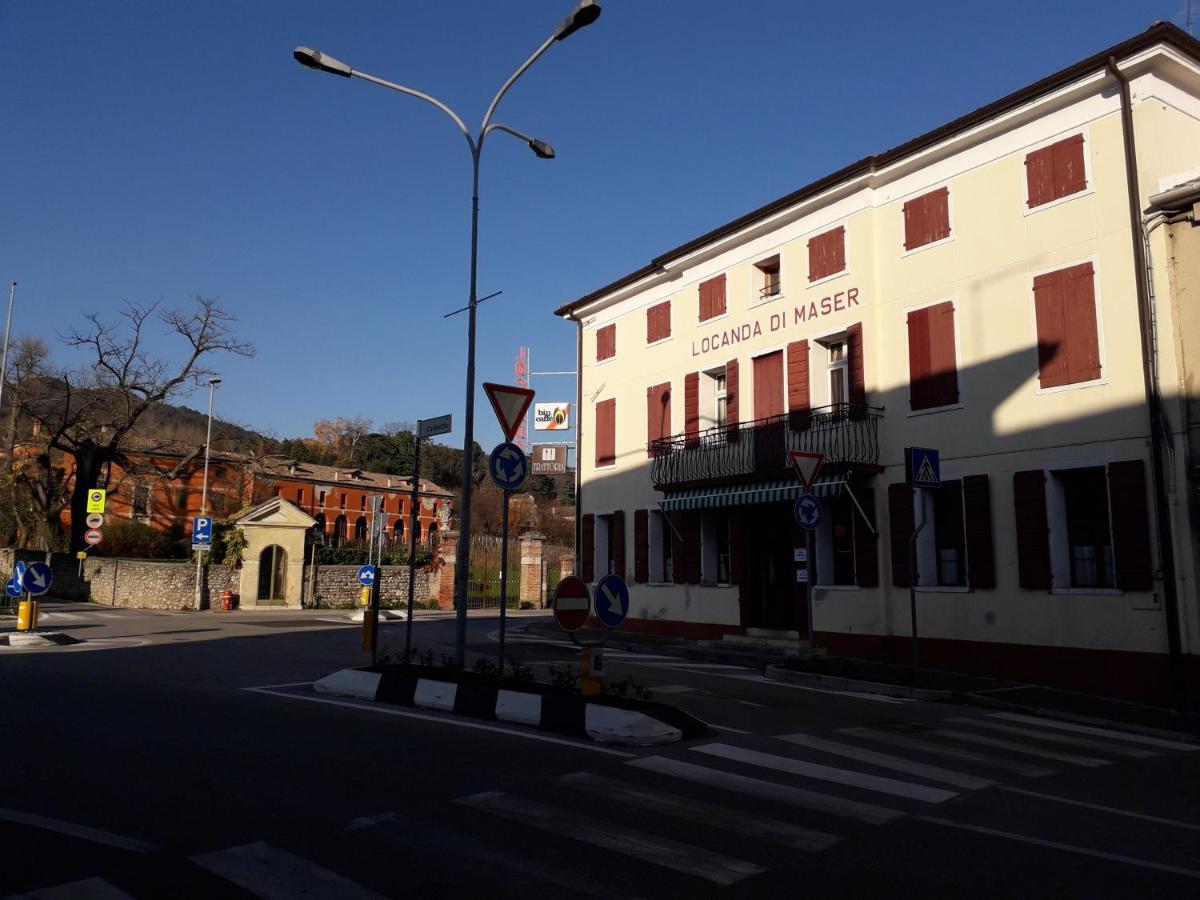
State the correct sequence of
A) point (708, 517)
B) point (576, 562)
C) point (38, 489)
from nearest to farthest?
point (708, 517), point (576, 562), point (38, 489)

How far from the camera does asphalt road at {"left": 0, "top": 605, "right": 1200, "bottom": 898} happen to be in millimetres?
4871

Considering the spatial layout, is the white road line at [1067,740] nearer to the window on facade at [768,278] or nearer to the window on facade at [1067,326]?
the window on facade at [1067,326]

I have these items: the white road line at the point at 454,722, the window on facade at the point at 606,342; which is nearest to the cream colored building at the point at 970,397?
the window on facade at the point at 606,342

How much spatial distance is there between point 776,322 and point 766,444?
9.71 feet

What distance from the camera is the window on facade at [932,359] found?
1709cm

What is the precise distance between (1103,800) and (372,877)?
548cm

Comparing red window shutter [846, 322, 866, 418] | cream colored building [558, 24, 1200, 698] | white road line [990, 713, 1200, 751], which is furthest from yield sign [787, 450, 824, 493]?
white road line [990, 713, 1200, 751]

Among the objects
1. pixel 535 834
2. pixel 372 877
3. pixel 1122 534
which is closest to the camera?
pixel 372 877

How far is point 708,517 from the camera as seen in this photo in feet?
74.5

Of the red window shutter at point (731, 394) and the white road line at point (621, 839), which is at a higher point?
A: the red window shutter at point (731, 394)

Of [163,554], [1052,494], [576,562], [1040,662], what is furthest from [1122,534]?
[163,554]

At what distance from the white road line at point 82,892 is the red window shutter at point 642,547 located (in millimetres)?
20119

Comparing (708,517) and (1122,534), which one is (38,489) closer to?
(708,517)

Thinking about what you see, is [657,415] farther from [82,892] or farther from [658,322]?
[82,892]
